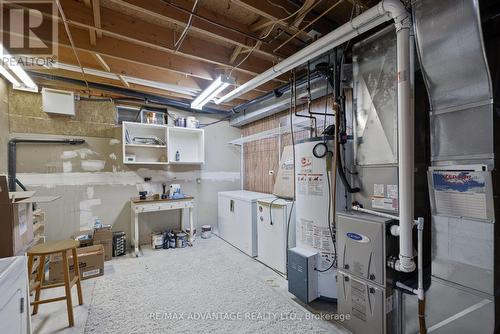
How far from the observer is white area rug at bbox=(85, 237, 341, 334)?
79.7 inches

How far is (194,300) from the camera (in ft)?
7.95

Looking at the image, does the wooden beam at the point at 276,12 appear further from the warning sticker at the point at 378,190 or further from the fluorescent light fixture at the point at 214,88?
the warning sticker at the point at 378,190

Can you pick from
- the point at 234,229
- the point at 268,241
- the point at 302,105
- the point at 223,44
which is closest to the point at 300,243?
the point at 268,241

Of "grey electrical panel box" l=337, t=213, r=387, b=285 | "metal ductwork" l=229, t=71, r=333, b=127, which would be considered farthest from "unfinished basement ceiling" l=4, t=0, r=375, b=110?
"grey electrical panel box" l=337, t=213, r=387, b=285

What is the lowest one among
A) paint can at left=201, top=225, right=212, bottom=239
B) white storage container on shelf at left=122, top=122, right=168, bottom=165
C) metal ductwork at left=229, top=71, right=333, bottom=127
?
paint can at left=201, top=225, right=212, bottom=239

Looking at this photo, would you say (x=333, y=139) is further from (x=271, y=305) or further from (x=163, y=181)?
(x=163, y=181)

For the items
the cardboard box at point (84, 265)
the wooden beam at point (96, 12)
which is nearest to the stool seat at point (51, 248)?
the cardboard box at point (84, 265)

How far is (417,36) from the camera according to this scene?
155 centimetres

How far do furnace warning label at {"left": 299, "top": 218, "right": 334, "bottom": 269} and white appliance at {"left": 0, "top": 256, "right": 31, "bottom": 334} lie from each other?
232cm

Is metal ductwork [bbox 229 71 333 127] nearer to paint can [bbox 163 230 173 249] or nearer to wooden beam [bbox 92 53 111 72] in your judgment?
wooden beam [bbox 92 53 111 72]

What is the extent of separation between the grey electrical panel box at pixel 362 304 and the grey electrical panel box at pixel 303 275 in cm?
31

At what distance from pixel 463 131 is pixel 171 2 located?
2.30 m

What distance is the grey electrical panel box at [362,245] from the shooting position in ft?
5.87

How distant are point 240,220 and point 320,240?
1712 mm
